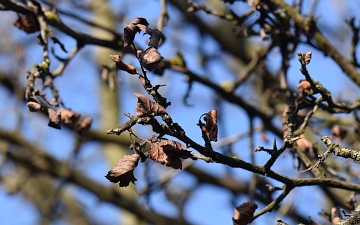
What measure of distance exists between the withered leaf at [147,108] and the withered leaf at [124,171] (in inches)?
4.2

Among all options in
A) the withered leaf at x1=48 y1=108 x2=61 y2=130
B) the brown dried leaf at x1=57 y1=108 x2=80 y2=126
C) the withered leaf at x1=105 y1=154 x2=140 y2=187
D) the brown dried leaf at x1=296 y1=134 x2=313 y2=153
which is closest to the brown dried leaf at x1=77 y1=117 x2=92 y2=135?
the brown dried leaf at x1=57 y1=108 x2=80 y2=126

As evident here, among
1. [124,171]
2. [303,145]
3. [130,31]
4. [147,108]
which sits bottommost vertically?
[124,171]

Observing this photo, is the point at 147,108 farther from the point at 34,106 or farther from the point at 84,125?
the point at 84,125

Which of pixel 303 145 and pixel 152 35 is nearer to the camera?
pixel 152 35

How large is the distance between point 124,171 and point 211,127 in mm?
225

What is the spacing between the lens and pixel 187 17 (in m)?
4.06

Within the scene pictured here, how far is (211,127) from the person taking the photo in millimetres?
1252

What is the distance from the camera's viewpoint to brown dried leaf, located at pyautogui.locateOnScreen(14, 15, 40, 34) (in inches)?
72.4

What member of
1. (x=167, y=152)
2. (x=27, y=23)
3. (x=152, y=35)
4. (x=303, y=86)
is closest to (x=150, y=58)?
(x=152, y=35)

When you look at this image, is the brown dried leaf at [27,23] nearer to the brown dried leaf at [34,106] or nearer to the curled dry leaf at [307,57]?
the brown dried leaf at [34,106]

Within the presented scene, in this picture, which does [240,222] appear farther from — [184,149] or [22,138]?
[22,138]

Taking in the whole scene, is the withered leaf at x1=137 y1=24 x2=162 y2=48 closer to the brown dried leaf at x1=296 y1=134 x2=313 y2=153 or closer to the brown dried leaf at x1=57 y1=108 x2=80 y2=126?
the brown dried leaf at x1=57 y1=108 x2=80 y2=126

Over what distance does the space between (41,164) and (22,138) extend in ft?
0.86

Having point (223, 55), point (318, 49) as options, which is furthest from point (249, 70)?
point (223, 55)
